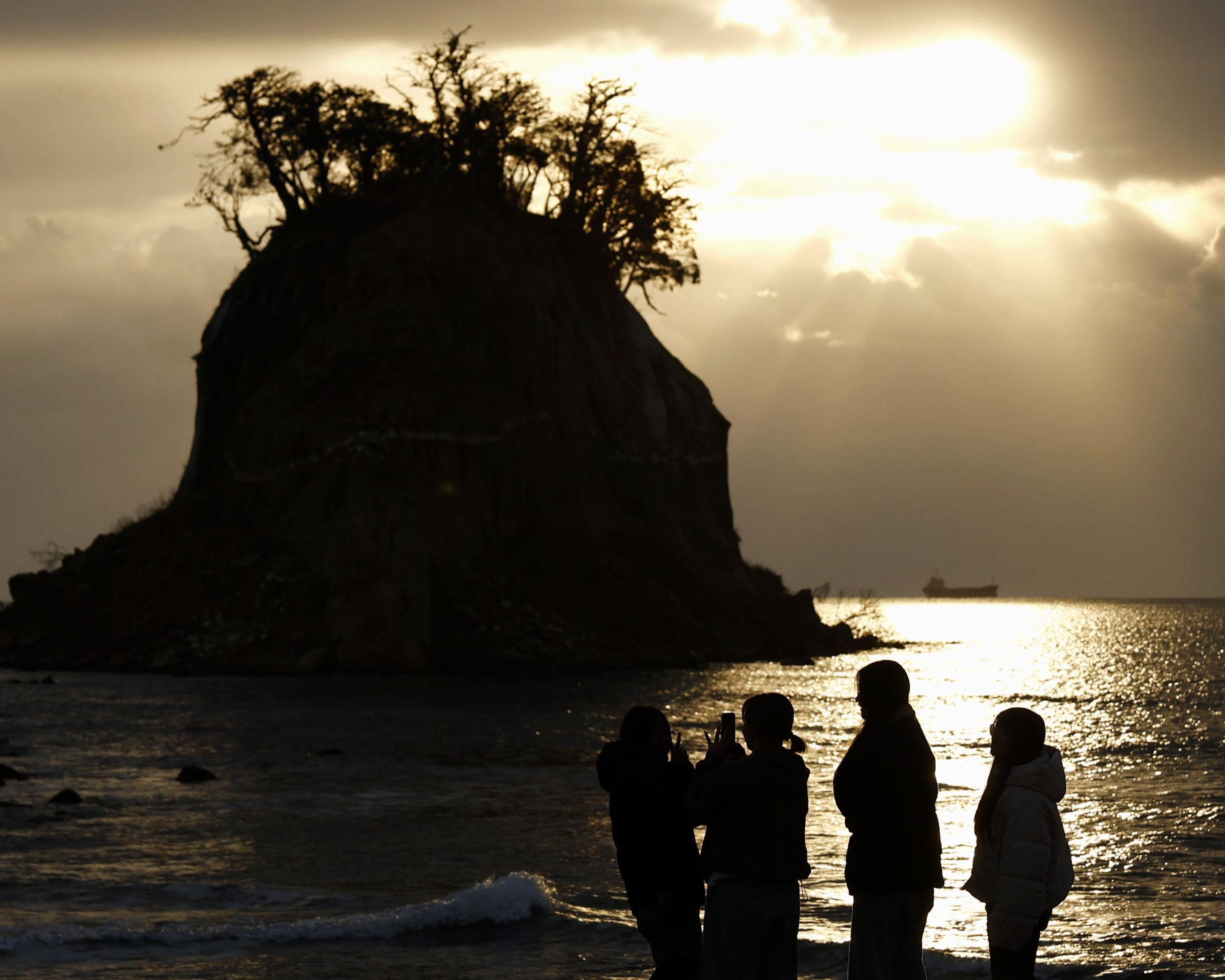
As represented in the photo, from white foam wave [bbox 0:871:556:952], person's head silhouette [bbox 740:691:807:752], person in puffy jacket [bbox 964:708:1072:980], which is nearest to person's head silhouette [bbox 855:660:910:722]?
person's head silhouette [bbox 740:691:807:752]

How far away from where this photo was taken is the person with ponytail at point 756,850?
6.59m

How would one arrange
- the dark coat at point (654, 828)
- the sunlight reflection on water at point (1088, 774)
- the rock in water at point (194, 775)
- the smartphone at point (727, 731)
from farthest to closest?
the rock in water at point (194, 775) → the sunlight reflection on water at point (1088, 774) → the dark coat at point (654, 828) → the smartphone at point (727, 731)

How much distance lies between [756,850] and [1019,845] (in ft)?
3.86

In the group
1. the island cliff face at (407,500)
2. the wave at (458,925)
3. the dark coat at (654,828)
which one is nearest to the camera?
the dark coat at (654,828)

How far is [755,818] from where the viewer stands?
6594mm

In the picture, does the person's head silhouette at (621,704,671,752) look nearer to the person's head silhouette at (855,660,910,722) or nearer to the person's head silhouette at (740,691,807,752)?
the person's head silhouette at (740,691,807,752)

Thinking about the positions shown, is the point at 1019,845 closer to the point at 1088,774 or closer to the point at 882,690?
the point at 882,690

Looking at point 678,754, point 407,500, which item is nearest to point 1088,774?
point 678,754

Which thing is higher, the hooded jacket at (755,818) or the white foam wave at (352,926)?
the hooded jacket at (755,818)

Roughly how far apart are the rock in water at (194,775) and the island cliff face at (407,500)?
23253 mm

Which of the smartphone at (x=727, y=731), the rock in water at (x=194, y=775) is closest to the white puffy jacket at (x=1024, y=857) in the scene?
the smartphone at (x=727, y=731)

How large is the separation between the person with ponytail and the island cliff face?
Result: 4160cm

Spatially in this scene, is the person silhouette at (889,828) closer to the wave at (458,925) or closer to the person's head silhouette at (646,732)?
the person's head silhouette at (646,732)

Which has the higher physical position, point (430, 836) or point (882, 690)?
point (882, 690)
